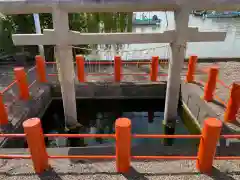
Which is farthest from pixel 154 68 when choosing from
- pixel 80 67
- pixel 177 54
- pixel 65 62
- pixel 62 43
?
pixel 62 43

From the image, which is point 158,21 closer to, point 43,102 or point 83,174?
point 43,102

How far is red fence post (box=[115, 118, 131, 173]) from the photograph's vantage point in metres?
3.52

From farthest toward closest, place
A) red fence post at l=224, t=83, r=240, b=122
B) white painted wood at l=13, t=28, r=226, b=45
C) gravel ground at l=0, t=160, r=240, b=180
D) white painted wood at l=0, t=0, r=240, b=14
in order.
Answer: red fence post at l=224, t=83, r=240, b=122
white painted wood at l=13, t=28, r=226, b=45
white painted wood at l=0, t=0, r=240, b=14
gravel ground at l=0, t=160, r=240, b=180

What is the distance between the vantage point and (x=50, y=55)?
1270cm

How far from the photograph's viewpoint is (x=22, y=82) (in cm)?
707

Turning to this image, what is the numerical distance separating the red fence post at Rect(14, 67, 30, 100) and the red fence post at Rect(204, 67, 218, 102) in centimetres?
625

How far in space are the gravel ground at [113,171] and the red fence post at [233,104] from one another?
2.13m

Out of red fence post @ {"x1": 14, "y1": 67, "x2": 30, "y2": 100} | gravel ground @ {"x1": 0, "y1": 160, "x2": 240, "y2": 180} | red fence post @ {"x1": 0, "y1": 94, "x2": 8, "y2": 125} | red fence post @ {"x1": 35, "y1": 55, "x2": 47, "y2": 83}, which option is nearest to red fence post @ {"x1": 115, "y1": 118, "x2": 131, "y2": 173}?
gravel ground @ {"x1": 0, "y1": 160, "x2": 240, "y2": 180}

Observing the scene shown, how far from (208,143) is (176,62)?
2775 millimetres

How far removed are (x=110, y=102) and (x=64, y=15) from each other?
173 inches

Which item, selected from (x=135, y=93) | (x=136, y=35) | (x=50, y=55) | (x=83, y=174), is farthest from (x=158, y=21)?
(x=83, y=174)

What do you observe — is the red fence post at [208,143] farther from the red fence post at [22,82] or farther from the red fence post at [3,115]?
the red fence post at [22,82]

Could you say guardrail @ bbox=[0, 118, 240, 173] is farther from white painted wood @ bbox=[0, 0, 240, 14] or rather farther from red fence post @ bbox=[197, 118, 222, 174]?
white painted wood @ bbox=[0, 0, 240, 14]

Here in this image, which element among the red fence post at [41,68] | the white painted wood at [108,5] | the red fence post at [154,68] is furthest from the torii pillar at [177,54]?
the red fence post at [41,68]
